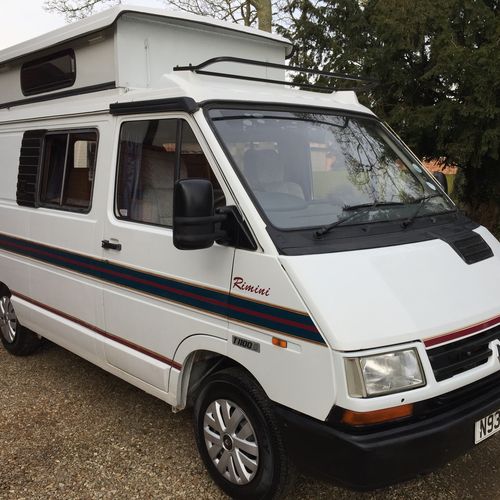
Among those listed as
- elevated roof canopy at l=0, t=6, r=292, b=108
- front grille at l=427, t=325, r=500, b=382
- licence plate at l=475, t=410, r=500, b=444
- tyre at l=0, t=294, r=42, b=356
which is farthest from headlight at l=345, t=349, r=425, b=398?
tyre at l=0, t=294, r=42, b=356

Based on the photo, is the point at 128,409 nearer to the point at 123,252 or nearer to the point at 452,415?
the point at 123,252

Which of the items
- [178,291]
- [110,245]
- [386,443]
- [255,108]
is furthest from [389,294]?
[110,245]

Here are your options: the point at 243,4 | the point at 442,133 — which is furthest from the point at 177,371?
the point at 243,4

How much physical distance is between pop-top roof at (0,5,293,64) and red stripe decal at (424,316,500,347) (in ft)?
9.33

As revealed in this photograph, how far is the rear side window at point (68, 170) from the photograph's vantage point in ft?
12.9

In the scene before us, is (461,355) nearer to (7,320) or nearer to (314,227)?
(314,227)

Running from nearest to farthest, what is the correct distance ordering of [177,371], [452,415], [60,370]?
[452,415] < [177,371] < [60,370]

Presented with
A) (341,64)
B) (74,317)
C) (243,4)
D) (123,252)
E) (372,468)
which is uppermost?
(243,4)

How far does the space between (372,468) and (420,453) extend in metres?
0.25

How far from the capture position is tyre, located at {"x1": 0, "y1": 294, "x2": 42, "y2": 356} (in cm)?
525

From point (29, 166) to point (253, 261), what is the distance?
284 cm

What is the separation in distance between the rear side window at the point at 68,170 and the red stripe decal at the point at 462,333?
8.30 feet

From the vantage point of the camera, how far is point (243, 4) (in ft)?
53.2

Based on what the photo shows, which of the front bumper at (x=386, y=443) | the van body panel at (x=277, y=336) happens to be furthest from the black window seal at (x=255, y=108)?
the front bumper at (x=386, y=443)
